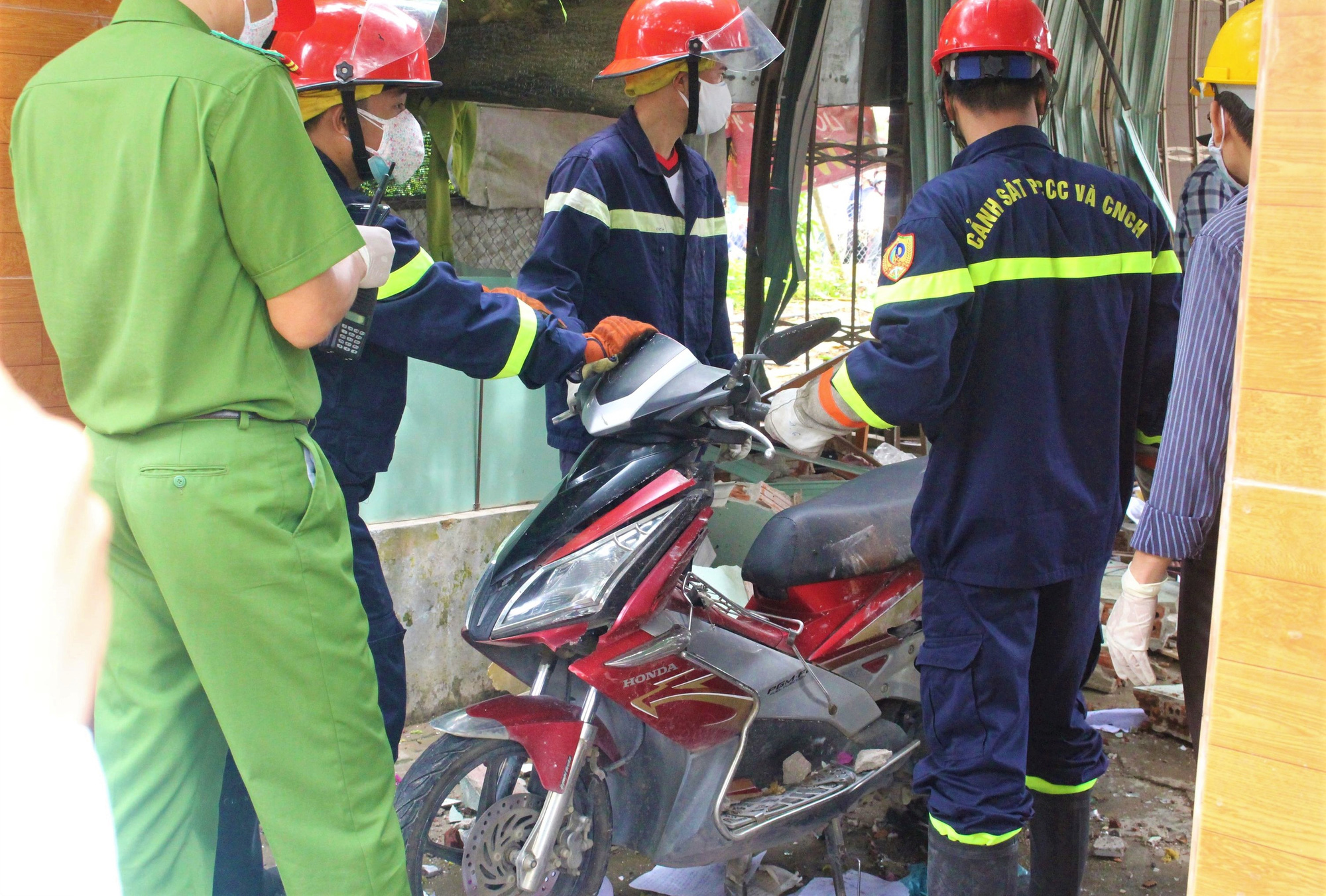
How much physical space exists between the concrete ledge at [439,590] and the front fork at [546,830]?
1499 mm

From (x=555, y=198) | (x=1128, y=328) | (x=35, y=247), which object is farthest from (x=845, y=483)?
(x=35, y=247)

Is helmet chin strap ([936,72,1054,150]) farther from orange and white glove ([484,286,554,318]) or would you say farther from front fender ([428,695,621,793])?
front fender ([428,695,621,793])

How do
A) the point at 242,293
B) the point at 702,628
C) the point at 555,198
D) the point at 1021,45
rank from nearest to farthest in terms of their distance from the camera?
the point at 242,293 < the point at 1021,45 < the point at 702,628 < the point at 555,198

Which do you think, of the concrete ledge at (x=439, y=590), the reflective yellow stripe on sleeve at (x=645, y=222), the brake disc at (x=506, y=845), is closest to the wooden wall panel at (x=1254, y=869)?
the brake disc at (x=506, y=845)

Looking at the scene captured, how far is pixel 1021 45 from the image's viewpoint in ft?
7.37

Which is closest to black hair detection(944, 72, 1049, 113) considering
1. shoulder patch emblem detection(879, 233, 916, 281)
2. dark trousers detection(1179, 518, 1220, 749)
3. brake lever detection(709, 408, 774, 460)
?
shoulder patch emblem detection(879, 233, 916, 281)

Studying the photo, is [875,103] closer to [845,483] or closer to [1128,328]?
[845,483]

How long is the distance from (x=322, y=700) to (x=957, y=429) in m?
1.33

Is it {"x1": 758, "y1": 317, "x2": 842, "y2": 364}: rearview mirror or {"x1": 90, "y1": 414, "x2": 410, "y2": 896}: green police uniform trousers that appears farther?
{"x1": 758, "y1": 317, "x2": 842, "y2": 364}: rearview mirror

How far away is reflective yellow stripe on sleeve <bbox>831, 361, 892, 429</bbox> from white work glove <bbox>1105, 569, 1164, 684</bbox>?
544 millimetres

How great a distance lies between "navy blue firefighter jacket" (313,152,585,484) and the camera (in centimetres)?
233

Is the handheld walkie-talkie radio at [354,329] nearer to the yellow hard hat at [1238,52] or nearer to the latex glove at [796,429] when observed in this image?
the latex glove at [796,429]

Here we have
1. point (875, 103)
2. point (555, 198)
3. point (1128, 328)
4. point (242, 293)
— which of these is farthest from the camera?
point (875, 103)

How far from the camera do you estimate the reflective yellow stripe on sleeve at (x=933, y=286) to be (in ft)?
6.89
